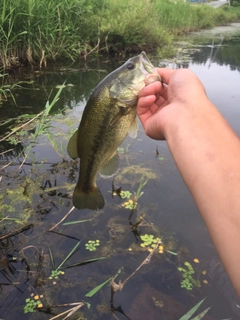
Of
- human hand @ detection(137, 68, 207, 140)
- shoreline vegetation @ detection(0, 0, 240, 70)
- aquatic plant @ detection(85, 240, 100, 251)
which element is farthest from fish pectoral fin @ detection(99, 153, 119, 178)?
shoreline vegetation @ detection(0, 0, 240, 70)

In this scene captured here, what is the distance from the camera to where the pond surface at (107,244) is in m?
2.53

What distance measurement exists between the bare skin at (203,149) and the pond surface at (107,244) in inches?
42.9

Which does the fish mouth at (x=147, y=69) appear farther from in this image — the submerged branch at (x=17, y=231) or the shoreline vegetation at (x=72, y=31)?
the shoreline vegetation at (x=72, y=31)

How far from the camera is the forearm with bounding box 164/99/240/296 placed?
4.15ft

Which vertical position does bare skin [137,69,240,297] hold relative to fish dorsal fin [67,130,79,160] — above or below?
above

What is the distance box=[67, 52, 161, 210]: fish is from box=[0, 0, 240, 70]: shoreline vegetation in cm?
517

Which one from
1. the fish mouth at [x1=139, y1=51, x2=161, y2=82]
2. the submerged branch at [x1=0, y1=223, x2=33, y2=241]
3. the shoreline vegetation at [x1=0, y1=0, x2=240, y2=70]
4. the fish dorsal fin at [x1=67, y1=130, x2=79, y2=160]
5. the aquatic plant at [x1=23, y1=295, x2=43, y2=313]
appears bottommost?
the aquatic plant at [x1=23, y1=295, x2=43, y2=313]

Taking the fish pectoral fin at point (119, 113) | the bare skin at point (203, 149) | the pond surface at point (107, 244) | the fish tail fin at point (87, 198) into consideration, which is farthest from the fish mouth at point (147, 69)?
the pond surface at point (107, 244)

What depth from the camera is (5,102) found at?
20.1 feet

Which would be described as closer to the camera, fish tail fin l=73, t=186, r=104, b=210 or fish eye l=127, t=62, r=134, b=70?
fish eye l=127, t=62, r=134, b=70

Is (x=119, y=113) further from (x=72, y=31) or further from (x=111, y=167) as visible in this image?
(x=72, y=31)

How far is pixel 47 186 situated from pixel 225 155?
2614 millimetres

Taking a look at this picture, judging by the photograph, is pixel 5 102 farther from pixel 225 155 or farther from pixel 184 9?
pixel 184 9

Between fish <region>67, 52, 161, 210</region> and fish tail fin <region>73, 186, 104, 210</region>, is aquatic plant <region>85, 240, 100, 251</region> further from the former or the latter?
fish <region>67, 52, 161, 210</region>
